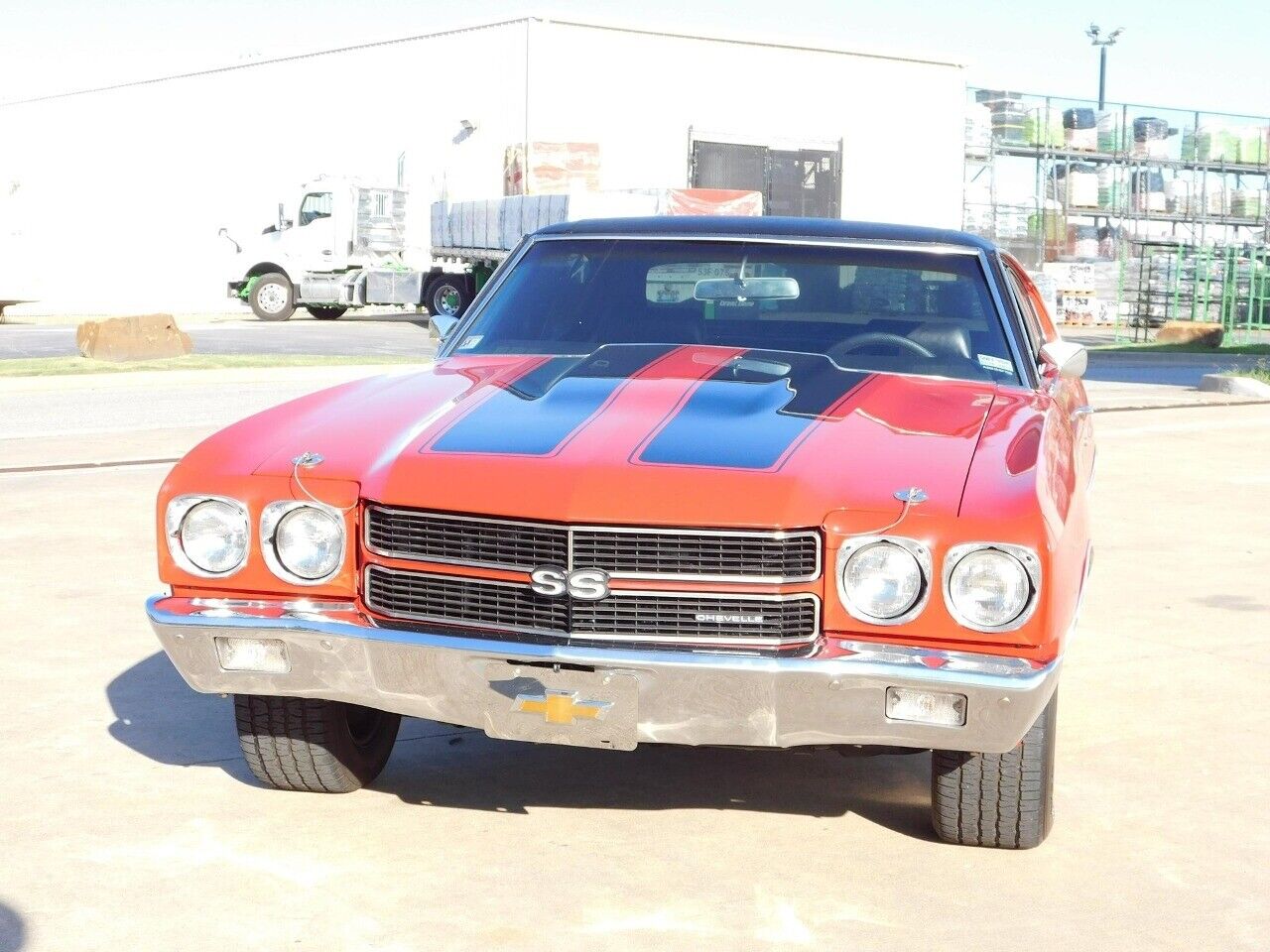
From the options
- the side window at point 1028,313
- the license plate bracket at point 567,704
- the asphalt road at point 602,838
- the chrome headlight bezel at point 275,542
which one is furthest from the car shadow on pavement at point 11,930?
the side window at point 1028,313

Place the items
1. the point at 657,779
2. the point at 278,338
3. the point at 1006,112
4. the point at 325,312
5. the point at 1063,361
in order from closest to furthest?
1. the point at 657,779
2. the point at 1063,361
3. the point at 278,338
4. the point at 325,312
5. the point at 1006,112

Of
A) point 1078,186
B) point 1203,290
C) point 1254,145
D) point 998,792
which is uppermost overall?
point 1254,145

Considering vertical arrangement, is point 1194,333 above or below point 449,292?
below

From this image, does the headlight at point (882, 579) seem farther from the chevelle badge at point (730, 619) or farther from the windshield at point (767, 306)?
the windshield at point (767, 306)

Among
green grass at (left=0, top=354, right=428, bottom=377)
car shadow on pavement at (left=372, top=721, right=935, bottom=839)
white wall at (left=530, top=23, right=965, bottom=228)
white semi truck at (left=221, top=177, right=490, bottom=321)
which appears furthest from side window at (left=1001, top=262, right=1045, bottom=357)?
white wall at (left=530, top=23, right=965, bottom=228)

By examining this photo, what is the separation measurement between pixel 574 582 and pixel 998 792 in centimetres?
113

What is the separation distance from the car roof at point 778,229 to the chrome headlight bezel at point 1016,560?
178 cm

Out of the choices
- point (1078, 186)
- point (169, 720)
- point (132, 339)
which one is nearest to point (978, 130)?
point (1078, 186)

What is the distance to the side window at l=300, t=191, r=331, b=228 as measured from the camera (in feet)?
105

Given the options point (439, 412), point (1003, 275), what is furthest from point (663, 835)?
point (1003, 275)

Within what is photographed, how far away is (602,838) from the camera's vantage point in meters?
4.14

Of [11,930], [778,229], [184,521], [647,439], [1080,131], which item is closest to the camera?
[11,930]

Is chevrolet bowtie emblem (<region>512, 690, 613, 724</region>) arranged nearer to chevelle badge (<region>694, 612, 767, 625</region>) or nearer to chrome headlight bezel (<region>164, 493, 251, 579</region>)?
chevelle badge (<region>694, 612, 767, 625</region>)

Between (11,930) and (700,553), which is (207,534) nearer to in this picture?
(11,930)
